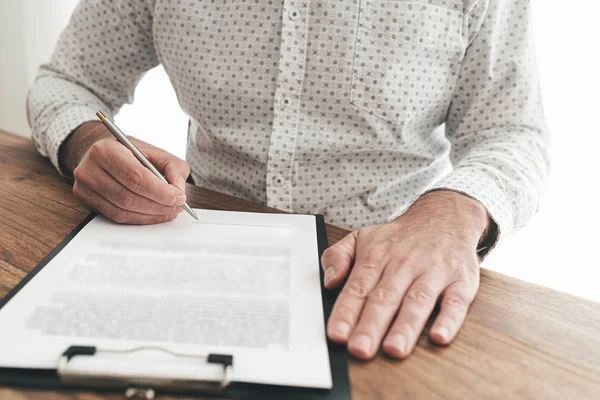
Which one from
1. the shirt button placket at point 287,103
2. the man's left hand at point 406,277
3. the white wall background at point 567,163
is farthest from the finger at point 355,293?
the white wall background at point 567,163

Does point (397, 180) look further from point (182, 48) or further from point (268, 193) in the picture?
point (182, 48)

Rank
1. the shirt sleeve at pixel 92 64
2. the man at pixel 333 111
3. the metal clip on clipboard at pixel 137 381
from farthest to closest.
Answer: the shirt sleeve at pixel 92 64 < the man at pixel 333 111 < the metal clip on clipboard at pixel 137 381

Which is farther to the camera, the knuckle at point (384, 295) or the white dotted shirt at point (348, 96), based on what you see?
the white dotted shirt at point (348, 96)

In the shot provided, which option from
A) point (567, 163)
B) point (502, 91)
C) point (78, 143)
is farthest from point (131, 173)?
point (567, 163)

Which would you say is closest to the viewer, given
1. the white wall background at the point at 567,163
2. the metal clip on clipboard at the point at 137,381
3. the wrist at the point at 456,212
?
the metal clip on clipboard at the point at 137,381

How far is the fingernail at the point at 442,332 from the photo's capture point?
1.43 feet

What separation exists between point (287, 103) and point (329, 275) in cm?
41

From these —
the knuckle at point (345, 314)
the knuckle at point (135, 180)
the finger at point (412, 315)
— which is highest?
the knuckle at point (345, 314)

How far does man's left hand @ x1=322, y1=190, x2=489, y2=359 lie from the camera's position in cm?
43

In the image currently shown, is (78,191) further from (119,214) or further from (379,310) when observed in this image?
(379,310)

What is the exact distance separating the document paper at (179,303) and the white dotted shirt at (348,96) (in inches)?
10.9

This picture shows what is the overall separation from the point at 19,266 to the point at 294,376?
0.34 meters

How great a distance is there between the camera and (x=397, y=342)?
42 cm

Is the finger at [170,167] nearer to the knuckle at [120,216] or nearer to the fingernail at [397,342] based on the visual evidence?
the knuckle at [120,216]
